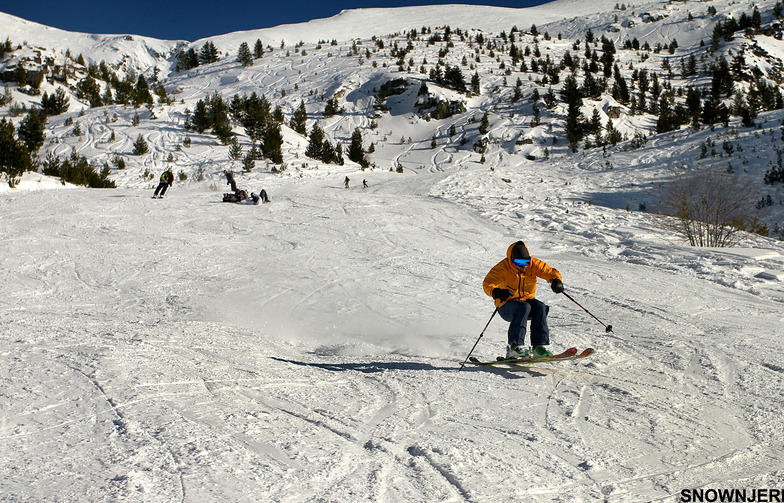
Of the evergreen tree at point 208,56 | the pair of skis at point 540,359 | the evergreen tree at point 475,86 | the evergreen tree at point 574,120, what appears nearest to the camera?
the pair of skis at point 540,359

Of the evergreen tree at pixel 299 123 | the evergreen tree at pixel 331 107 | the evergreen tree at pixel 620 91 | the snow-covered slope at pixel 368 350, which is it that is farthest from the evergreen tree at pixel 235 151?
the evergreen tree at pixel 620 91

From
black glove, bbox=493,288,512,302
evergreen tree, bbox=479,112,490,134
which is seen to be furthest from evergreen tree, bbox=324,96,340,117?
black glove, bbox=493,288,512,302

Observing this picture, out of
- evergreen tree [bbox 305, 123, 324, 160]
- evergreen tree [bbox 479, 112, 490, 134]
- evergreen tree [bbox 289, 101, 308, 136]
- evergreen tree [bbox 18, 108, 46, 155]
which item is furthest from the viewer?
evergreen tree [bbox 479, 112, 490, 134]

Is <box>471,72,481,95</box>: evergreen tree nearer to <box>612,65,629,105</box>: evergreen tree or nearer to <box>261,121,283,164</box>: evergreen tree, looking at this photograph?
<box>612,65,629,105</box>: evergreen tree

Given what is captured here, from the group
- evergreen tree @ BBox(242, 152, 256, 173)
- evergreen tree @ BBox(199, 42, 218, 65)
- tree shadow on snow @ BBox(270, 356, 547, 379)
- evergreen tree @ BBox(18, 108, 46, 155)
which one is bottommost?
tree shadow on snow @ BBox(270, 356, 547, 379)

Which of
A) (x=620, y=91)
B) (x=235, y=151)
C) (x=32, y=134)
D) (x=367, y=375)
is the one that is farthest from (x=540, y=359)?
(x=620, y=91)

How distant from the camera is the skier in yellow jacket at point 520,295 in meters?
5.20

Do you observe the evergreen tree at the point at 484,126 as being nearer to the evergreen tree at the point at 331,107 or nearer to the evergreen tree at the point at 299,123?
the evergreen tree at the point at 331,107

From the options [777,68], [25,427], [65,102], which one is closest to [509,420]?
[25,427]

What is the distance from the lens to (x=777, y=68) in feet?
132

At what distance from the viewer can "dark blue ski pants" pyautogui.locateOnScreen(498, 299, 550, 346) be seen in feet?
17.1

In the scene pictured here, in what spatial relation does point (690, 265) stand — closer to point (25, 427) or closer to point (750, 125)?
point (25, 427)

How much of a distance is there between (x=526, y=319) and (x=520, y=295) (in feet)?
0.86

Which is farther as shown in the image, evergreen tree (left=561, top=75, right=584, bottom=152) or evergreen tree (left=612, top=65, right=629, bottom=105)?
evergreen tree (left=612, top=65, right=629, bottom=105)
